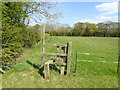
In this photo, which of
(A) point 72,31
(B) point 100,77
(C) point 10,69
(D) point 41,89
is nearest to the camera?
(D) point 41,89

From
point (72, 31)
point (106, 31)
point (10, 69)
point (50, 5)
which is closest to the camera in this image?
point (10, 69)

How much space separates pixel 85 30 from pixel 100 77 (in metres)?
59.0

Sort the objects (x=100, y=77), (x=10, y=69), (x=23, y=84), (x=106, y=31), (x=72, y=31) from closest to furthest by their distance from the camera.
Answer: (x=23, y=84)
(x=100, y=77)
(x=10, y=69)
(x=106, y=31)
(x=72, y=31)

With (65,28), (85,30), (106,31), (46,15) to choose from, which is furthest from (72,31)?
(46,15)

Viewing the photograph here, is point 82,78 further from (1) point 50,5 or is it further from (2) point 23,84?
(1) point 50,5

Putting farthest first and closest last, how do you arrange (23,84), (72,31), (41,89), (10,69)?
1. (72,31)
2. (10,69)
3. (23,84)
4. (41,89)

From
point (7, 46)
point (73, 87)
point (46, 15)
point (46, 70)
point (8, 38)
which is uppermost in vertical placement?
point (46, 15)

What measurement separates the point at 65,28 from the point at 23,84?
56.1 meters

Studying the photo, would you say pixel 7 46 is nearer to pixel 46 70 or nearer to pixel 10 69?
A: pixel 10 69

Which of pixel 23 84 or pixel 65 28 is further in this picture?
pixel 65 28

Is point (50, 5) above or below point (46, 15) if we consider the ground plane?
above

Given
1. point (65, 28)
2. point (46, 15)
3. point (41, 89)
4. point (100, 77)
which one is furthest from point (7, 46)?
point (65, 28)

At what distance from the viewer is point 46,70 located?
376 cm

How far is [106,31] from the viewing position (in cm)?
5438
